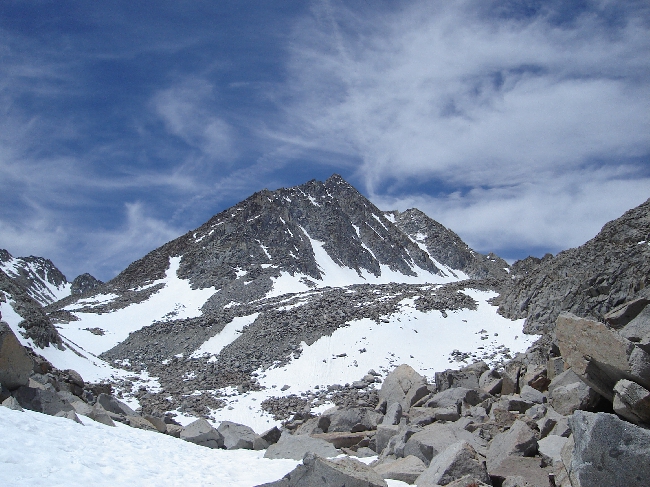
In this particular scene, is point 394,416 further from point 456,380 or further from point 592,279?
point 592,279

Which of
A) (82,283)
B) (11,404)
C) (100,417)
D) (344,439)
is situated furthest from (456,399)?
(82,283)

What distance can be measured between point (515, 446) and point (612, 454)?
2713 mm

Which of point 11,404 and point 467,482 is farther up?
point 11,404

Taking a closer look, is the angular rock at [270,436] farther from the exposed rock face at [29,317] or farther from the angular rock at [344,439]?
the exposed rock face at [29,317]

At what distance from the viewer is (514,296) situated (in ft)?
115

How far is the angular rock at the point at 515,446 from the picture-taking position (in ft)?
28.4

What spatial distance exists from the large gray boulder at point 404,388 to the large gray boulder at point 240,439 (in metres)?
5.66

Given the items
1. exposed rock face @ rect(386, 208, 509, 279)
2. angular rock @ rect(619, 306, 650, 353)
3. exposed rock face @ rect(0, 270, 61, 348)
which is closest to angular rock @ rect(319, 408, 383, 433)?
angular rock @ rect(619, 306, 650, 353)

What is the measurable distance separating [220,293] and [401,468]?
184ft

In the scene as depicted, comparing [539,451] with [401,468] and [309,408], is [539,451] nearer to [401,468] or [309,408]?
[401,468]

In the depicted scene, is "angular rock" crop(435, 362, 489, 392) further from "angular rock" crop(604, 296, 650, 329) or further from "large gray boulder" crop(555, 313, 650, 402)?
"large gray boulder" crop(555, 313, 650, 402)

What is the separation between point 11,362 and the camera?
11945mm

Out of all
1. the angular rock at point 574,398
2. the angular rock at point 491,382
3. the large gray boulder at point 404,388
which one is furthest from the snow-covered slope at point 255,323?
the angular rock at point 574,398

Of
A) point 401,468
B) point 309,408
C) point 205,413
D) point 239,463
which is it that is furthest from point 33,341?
point 401,468
